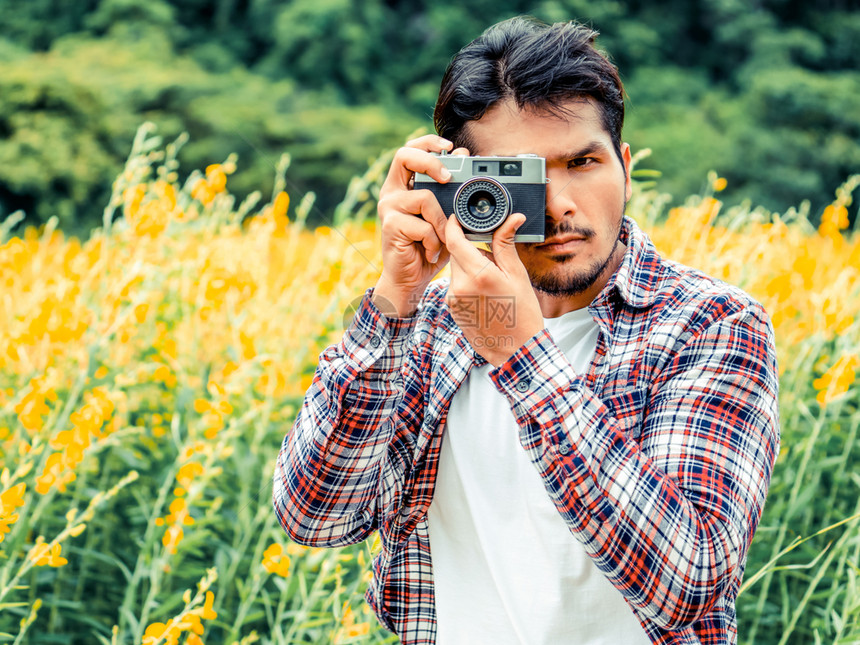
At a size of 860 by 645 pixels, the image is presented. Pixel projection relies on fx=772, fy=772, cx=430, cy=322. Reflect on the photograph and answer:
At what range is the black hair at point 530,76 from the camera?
113 centimetres

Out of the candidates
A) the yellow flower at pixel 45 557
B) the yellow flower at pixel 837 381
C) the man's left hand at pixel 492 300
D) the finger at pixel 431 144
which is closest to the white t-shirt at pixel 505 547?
the man's left hand at pixel 492 300

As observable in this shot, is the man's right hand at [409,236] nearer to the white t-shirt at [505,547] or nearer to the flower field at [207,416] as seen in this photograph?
the white t-shirt at [505,547]

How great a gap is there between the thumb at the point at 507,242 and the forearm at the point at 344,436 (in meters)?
0.17

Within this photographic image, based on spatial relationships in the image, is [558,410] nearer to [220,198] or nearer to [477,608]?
[477,608]

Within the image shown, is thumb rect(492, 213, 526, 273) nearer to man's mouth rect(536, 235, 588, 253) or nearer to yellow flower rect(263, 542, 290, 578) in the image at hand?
man's mouth rect(536, 235, 588, 253)

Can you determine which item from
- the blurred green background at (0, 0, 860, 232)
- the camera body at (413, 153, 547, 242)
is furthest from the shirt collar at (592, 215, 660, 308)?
the blurred green background at (0, 0, 860, 232)

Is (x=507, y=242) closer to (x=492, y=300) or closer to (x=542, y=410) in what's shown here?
(x=492, y=300)

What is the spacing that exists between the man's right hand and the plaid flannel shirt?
0.03 metres

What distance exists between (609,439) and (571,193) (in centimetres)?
41

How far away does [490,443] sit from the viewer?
1.11m

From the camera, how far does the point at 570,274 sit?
1131 millimetres

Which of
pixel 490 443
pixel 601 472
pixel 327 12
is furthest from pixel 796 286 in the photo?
pixel 327 12

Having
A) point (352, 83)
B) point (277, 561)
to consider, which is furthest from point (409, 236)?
point (352, 83)

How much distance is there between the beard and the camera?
1.12 meters
